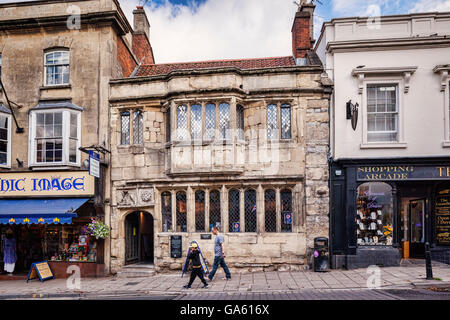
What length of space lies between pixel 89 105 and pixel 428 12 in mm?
13063

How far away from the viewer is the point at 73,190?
1320cm

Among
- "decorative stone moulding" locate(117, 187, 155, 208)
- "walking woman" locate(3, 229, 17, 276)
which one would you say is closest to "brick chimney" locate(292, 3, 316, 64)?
"decorative stone moulding" locate(117, 187, 155, 208)

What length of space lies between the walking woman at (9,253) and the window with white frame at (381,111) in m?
14.0

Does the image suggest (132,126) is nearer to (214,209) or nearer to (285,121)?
(214,209)

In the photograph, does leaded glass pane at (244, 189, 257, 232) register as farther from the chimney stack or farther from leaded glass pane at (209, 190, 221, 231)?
the chimney stack

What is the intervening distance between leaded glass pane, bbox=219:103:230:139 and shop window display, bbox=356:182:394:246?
528 centimetres

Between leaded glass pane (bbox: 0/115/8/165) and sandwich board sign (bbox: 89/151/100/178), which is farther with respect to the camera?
leaded glass pane (bbox: 0/115/8/165)

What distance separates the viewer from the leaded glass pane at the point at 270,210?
12883mm

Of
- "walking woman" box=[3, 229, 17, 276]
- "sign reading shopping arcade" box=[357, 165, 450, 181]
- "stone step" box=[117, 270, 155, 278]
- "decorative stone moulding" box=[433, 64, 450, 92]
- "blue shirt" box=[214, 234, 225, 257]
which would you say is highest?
"decorative stone moulding" box=[433, 64, 450, 92]

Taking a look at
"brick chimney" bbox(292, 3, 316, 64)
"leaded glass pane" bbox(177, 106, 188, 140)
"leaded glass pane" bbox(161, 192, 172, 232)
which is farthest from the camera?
"brick chimney" bbox(292, 3, 316, 64)

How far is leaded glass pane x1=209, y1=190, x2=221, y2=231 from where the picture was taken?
13031 millimetres

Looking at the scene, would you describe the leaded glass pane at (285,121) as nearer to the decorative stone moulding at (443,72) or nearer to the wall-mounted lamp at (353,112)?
the wall-mounted lamp at (353,112)

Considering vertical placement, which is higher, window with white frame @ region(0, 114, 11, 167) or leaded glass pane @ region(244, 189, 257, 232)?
window with white frame @ region(0, 114, 11, 167)

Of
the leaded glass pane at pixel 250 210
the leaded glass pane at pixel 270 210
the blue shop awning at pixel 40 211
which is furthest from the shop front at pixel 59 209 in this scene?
the leaded glass pane at pixel 270 210
